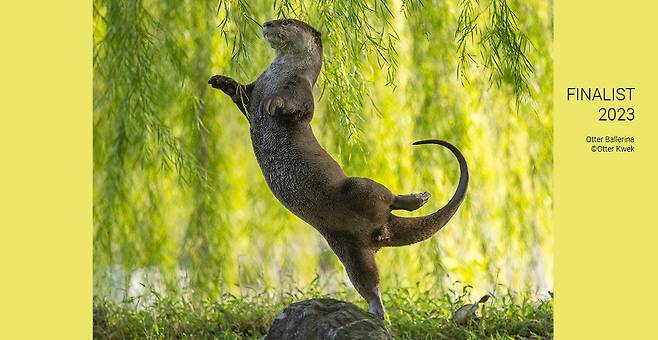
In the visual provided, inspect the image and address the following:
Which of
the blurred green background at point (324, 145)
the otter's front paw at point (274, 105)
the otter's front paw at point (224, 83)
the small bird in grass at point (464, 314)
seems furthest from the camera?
the blurred green background at point (324, 145)

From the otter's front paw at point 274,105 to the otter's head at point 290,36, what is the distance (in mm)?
127

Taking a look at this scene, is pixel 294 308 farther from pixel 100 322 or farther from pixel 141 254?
pixel 141 254

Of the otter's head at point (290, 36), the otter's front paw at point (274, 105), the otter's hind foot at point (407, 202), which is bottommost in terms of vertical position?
the otter's hind foot at point (407, 202)

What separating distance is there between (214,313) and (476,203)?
803 millimetres

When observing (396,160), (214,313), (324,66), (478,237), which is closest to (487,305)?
(478,237)

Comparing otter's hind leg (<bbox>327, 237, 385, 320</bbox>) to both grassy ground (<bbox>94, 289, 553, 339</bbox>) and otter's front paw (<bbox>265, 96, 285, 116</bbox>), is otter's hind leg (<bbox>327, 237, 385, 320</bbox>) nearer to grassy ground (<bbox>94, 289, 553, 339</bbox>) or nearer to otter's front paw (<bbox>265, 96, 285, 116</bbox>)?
otter's front paw (<bbox>265, 96, 285, 116</bbox>)

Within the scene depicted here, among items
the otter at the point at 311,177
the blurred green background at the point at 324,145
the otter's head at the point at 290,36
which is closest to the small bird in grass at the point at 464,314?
the blurred green background at the point at 324,145

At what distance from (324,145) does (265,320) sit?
0.49 m

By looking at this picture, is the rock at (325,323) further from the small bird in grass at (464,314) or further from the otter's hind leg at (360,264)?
the small bird in grass at (464,314)

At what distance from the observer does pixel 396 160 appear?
2.55 meters

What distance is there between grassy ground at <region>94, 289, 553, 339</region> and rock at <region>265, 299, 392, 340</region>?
0.31 m

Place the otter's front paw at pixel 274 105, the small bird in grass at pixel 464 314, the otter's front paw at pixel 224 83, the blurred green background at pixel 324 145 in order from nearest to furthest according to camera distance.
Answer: the otter's front paw at pixel 274 105 → the otter's front paw at pixel 224 83 → the small bird in grass at pixel 464 314 → the blurred green background at pixel 324 145

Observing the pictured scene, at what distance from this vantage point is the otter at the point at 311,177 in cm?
160

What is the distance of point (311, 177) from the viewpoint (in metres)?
1.60
